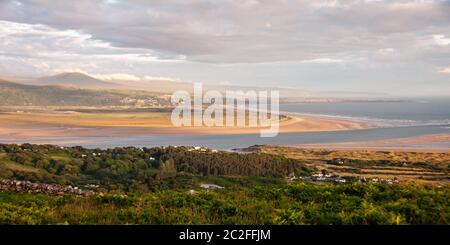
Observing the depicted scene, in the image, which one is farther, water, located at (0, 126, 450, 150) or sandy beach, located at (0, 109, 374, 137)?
sandy beach, located at (0, 109, 374, 137)

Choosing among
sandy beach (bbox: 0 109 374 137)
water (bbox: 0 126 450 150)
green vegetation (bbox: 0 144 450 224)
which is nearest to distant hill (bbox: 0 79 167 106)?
sandy beach (bbox: 0 109 374 137)

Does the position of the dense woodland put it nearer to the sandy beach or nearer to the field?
the field

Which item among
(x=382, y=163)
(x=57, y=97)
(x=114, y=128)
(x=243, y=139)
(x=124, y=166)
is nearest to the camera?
(x=124, y=166)

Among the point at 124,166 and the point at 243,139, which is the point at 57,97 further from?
the point at 124,166

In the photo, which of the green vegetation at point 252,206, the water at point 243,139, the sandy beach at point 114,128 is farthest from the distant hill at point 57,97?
the green vegetation at point 252,206

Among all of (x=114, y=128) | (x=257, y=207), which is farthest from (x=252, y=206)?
(x=114, y=128)

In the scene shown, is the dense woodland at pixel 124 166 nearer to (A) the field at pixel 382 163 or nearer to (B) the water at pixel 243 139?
(A) the field at pixel 382 163
